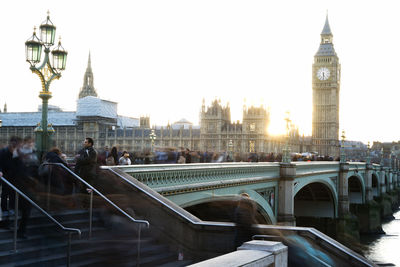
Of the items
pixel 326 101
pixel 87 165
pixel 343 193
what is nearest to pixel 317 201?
pixel 343 193

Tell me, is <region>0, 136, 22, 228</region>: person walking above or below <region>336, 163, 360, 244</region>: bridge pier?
above

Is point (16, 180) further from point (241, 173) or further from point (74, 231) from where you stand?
point (241, 173)

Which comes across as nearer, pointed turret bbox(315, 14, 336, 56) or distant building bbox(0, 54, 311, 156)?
distant building bbox(0, 54, 311, 156)

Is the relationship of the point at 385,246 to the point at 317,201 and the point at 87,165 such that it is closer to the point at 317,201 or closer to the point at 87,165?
the point at 317,201

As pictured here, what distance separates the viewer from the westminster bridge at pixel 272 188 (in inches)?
460

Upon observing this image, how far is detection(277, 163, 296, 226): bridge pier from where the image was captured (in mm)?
21484

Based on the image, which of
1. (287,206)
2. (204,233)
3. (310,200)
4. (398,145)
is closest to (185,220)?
(204,233)

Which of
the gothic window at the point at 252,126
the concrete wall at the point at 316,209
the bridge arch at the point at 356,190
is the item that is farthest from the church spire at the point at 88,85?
the concrete wall at the point at 316,209

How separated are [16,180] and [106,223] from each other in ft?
5.67

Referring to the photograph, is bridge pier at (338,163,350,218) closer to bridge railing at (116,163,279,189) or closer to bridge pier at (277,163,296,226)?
bridge pier at (277,163,296,226)

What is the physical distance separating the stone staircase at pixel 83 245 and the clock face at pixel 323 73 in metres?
106

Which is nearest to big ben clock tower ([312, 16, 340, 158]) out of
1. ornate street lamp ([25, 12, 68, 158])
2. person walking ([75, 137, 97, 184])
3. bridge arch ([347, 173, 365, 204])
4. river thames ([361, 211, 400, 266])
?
river thames ([361, 211, 400, 266])

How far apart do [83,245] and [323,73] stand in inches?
4222

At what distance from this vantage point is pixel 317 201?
125 ft
